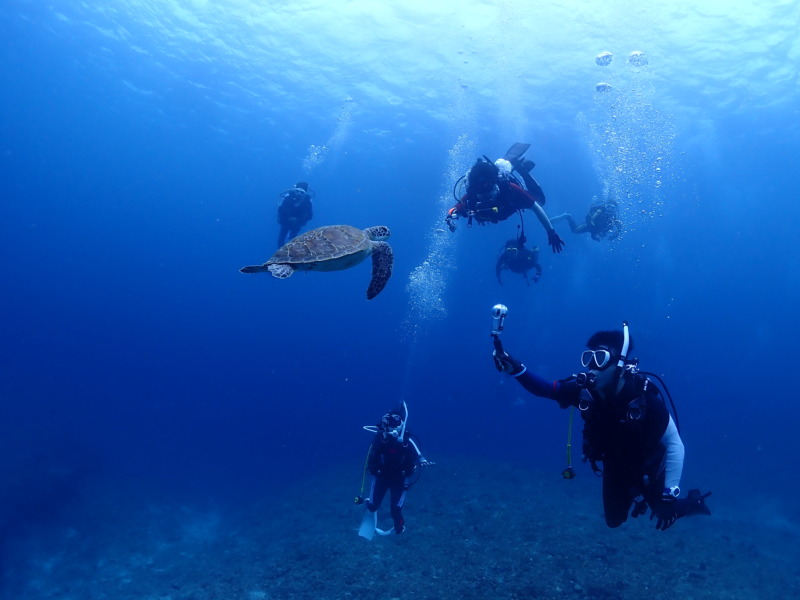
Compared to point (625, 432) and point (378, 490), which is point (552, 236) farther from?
point (378, 490)

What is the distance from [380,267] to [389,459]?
231 inches

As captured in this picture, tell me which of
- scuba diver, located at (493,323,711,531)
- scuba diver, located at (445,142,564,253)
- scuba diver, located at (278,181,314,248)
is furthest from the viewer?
scuba diver, located at (278,181,314,248)

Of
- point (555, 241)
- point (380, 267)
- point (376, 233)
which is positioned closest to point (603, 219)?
point (555, 241)

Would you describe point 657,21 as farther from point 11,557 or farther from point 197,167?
point 197,167

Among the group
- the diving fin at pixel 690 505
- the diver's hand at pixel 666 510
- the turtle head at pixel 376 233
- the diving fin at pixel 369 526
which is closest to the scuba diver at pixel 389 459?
the diving fin at pixel 369 526

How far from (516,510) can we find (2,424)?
23.8m

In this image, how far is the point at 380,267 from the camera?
6.73 metres

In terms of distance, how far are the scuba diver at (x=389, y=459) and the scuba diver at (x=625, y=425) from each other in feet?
18.9

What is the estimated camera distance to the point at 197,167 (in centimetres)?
6488

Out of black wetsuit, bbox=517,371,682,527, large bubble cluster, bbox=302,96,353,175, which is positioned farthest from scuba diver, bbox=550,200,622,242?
large bubble cluster, bbox=302,96,353,175

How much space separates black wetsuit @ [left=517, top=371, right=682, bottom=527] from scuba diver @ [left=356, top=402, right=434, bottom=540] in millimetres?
5668

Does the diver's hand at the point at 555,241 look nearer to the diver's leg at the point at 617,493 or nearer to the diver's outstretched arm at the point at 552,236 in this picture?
the diver's outstretched arm at the point at 552,236

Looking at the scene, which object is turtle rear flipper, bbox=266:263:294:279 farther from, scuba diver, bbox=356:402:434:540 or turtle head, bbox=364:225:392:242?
scuba diver, bbox=356:402:434:540

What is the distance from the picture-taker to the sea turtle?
245 inches
